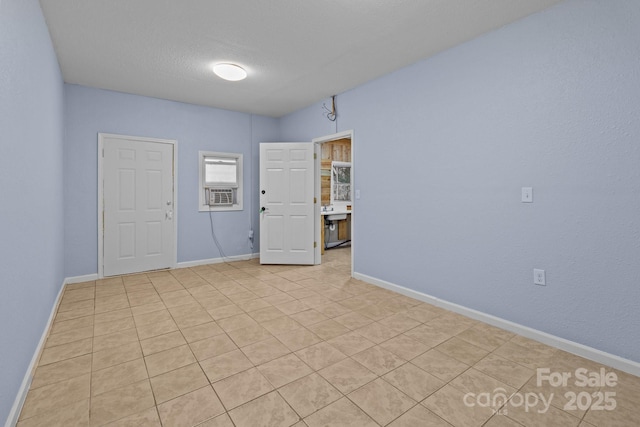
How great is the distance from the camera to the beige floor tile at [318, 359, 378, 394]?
1883 mm

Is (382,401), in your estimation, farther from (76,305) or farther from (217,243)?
(217,243)

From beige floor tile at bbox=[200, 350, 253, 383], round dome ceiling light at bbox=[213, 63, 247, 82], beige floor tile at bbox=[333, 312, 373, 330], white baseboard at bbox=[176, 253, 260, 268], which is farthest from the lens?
white baseboard at bbox=[176, 253, 260, 268]

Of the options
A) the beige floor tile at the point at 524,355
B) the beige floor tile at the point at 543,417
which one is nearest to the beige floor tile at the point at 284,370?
the beige floor tile at the point at 543,417

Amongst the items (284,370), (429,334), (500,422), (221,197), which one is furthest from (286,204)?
(500,422)

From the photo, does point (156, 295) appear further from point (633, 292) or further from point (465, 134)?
point (633, 292)

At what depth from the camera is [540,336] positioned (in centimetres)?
243

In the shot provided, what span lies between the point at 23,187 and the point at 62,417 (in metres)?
1.35

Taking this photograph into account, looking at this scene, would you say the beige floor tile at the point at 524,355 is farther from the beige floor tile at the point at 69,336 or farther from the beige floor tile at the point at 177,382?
the beige floor tile at the point at 69,336

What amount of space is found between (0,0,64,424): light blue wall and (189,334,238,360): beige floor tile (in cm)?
97

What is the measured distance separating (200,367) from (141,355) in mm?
531

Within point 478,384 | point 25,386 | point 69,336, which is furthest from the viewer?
point 69,336

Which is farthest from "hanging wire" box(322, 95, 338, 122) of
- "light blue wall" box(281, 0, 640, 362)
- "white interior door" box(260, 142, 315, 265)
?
"light blue wall" box(281, 0, 640, 362)

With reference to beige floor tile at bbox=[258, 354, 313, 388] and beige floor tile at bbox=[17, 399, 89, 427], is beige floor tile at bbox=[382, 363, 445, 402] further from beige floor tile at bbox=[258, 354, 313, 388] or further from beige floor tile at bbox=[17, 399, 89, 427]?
beige floor tile at bbox=[17, 399, 89, 427]

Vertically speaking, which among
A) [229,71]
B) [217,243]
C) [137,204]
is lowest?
[217,243]
